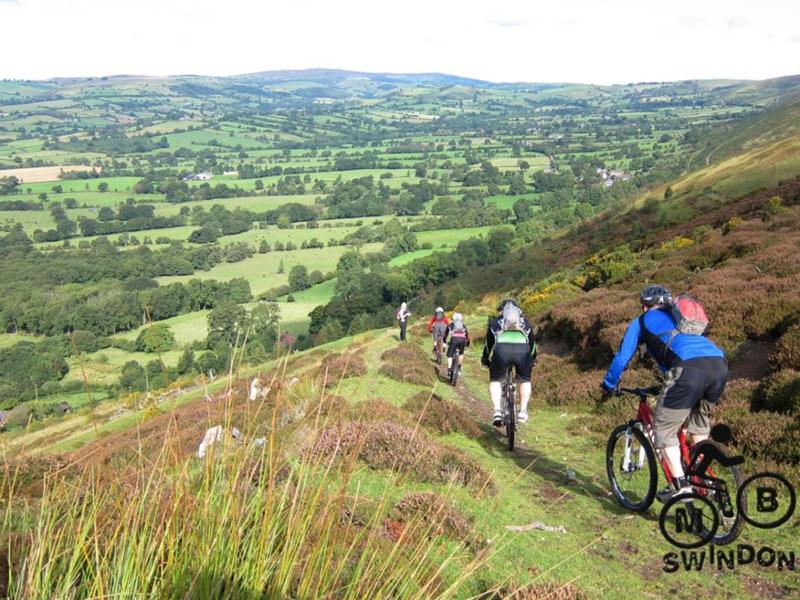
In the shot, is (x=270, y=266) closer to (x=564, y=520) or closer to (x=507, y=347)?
(x=507, y=347)

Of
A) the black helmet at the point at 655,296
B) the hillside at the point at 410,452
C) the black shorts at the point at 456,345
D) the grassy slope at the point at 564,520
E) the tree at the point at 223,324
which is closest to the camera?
the hillside at the point at 410,452

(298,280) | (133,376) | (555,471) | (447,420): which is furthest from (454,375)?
(298,280)

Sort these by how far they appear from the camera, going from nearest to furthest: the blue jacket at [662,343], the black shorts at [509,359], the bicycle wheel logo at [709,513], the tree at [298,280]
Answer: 1. the bicycle wheel logo at [709,513]
2. the blue jacket at [662,343]
3. the black shorts at [509,359]
4. the tree at [298,280]

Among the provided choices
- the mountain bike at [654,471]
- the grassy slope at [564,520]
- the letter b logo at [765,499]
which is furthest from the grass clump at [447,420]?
the letter b logo at [765,499]

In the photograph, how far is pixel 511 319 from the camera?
30.1 ft

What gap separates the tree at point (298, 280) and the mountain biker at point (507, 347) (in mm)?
104164

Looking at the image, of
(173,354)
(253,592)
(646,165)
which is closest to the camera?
(253,592)

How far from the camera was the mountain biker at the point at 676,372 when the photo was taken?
228 inches

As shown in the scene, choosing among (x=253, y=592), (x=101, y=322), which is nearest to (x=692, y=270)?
(x=253, y=592)

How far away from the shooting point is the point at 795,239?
61.5ft

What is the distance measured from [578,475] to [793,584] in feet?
11.3

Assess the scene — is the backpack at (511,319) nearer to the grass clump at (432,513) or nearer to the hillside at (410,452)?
the hillside at (410,452)

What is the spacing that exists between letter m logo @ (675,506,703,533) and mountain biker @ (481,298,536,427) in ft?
11.5

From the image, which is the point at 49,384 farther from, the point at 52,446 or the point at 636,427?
the point at 636,427
